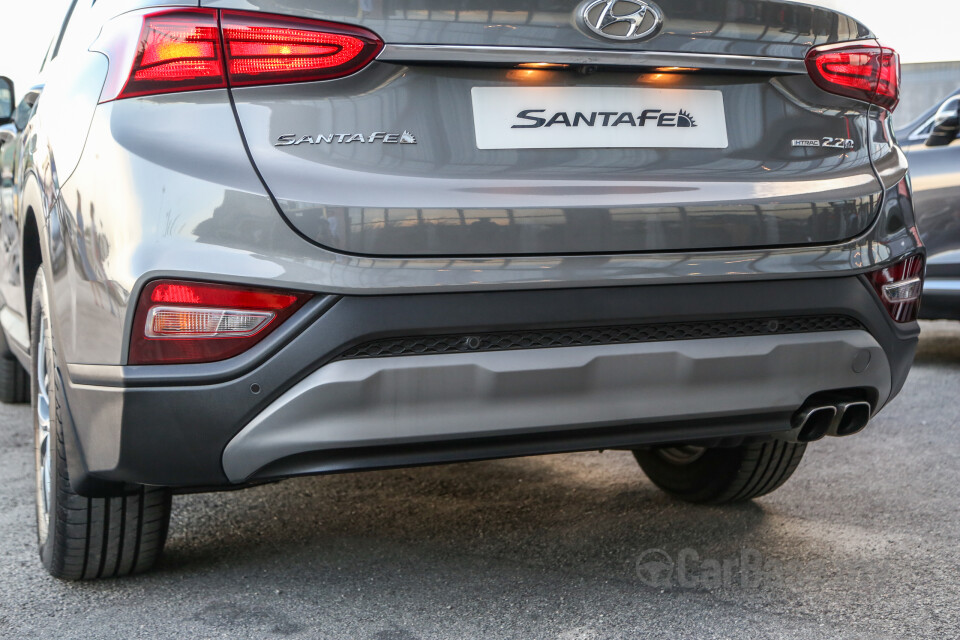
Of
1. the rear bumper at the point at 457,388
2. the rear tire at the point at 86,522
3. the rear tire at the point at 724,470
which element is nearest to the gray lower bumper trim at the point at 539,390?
the rear bumper at the point at 457,388

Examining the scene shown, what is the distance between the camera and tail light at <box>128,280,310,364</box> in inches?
67.5

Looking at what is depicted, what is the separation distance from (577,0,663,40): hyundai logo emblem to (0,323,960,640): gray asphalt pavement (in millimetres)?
1165

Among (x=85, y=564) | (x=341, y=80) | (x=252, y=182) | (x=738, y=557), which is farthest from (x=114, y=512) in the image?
(x=738, y=557)

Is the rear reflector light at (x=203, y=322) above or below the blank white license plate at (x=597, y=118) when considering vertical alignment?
below

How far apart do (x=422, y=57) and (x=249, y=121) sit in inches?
12.7

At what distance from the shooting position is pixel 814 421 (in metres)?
2.11

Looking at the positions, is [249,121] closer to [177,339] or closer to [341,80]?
[341,80]

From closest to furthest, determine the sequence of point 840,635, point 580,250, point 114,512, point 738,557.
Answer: point 580,250 < point 840,635 < point 114,512 < point 738,557

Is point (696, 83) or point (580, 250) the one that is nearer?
point (580, 250)

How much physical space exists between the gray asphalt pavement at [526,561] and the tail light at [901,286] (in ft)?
2.02

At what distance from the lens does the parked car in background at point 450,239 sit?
5.67 ft

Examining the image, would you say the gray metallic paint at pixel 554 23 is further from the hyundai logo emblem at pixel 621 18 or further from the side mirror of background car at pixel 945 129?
the side mirror of background car at pixel 945 129

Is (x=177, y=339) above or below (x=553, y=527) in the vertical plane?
above

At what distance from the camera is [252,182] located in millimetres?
1715
